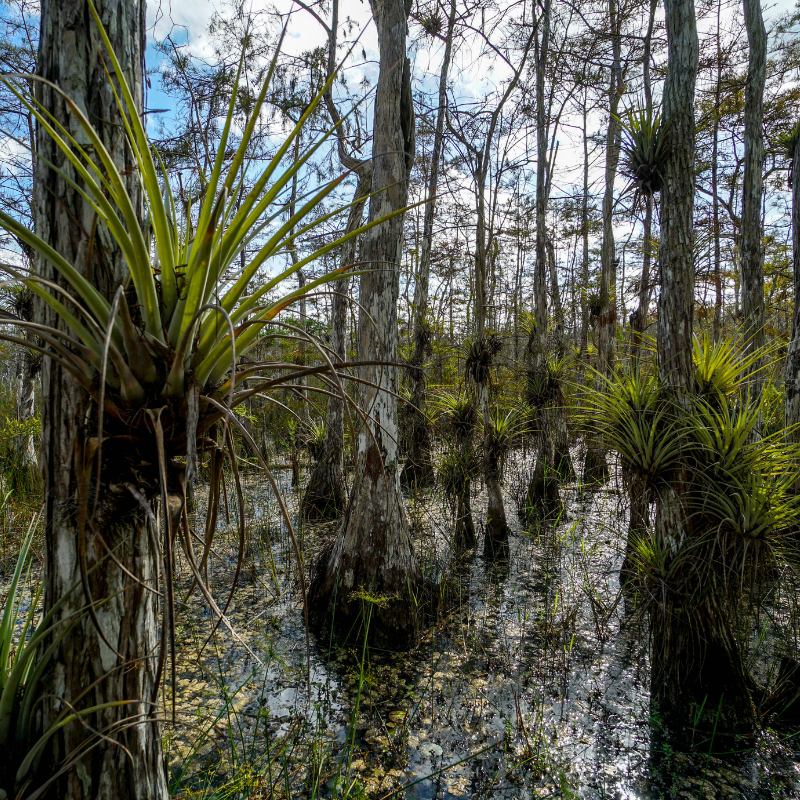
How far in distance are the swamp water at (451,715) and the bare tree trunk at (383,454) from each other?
29cm

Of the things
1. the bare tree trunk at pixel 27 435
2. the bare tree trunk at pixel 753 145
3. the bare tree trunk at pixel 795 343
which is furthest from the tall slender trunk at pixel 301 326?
the bare tree trunk at pixel 753 145

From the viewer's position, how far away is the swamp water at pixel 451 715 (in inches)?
83.5

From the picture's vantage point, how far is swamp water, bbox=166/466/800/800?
212 cm

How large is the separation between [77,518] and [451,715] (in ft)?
7.84

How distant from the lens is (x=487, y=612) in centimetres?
377

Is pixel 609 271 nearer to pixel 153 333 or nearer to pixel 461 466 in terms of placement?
pixel 461 466

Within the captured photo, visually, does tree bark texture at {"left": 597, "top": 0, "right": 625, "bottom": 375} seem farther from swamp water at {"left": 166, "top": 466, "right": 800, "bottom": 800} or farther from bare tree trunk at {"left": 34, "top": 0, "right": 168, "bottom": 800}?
bare tree trunk at {"left": 34, "top": 0, "right": 168, "bottom": 800}

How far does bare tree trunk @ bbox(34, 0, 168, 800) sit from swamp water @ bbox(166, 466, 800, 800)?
1.47 feet

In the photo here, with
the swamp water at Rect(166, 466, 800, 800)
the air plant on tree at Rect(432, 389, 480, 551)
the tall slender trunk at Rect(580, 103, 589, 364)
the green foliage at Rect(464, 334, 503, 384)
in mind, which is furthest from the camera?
the tall slender trunk at Rect(580, 103, 589, 364)

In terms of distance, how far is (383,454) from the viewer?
3.49 meters

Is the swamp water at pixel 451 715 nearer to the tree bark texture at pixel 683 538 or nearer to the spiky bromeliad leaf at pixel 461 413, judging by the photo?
the tree bark texture at pixel 683 538

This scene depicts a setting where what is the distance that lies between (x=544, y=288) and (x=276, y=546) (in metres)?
5.06

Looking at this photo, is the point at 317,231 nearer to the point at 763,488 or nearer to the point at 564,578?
the point at 564,578

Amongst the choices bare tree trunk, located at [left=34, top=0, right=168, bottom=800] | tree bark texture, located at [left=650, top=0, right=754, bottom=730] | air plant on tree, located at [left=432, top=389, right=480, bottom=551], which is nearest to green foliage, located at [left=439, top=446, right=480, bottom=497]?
air plant on tree, located at [left=432, top=389, right=480, bottom=551]
